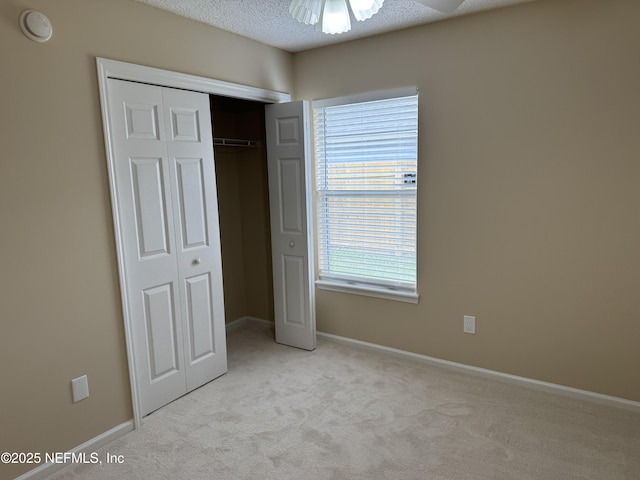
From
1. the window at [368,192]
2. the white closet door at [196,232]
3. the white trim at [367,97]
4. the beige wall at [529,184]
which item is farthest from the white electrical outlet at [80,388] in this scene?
the white trim at [367,97]

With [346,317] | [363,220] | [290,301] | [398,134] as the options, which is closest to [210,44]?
[398,134]

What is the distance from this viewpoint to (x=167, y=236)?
2.66 m

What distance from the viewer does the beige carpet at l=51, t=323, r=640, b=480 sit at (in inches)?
82.0

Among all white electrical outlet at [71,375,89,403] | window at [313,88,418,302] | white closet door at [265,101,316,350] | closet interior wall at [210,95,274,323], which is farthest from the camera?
closet interior wall at [210,95,274,323]

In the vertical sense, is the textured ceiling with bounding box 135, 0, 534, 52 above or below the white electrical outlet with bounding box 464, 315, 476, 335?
above

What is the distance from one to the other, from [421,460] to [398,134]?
2151 millimetres

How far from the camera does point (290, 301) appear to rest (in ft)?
11.5

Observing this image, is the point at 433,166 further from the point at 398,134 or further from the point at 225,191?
the point at 225,191

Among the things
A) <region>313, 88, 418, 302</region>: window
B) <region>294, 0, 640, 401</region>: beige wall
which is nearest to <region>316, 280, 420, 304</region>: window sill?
<region>313, 88, 418, 302</region>: window

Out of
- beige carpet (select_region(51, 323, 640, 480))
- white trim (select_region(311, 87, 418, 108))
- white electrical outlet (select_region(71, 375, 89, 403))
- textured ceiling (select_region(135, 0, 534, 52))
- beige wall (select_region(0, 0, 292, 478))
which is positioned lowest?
beige carpet (select_region(51, 323, 640, 480))

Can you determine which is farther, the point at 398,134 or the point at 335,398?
the point at 398,134

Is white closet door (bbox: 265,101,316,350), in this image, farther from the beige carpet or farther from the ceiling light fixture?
the ceiling light fixture

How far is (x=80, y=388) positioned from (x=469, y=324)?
2482mm

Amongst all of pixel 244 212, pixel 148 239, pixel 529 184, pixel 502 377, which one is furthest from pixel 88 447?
pixel 529 184
